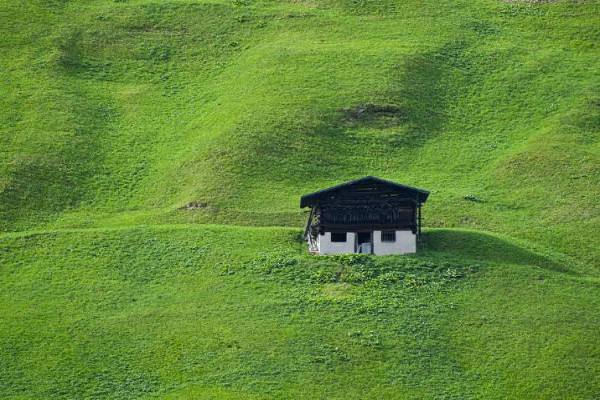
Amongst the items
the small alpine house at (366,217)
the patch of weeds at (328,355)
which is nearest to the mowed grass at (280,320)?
the patch of weeds at (328,355)

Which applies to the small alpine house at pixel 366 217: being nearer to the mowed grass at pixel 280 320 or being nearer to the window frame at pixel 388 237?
the window frame at pixel 388 237

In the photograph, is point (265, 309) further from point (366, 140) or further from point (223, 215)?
point (366, 140)

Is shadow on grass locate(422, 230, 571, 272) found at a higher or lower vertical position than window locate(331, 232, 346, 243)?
lower

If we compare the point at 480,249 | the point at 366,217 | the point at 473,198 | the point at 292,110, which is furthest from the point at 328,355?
the point at 292,110

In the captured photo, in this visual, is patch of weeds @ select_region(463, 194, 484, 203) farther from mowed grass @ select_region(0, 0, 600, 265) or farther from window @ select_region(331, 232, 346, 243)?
window @ select_region(331, 232, 346, 243)

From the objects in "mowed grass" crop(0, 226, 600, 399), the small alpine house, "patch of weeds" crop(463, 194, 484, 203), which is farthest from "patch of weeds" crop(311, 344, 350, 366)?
"patch of weeds" crop(463, 194, 484, 203)

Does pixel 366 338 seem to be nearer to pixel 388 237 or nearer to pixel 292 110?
pixel 388 237
